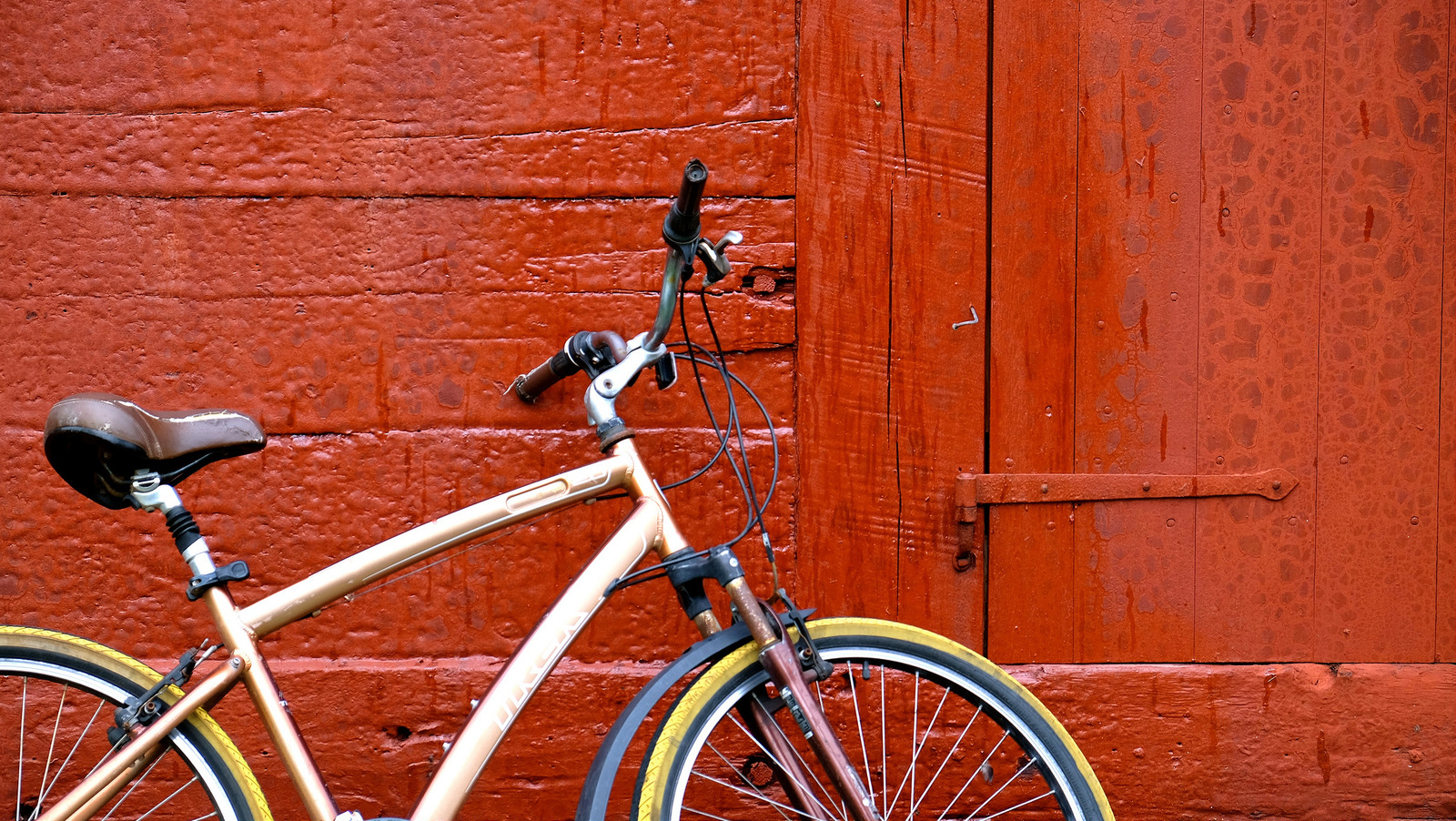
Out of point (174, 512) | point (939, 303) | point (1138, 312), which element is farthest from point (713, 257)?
point (1138, 312)

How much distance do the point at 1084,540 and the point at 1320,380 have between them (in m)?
0.67

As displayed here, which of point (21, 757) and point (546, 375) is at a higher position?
point (546, 375)

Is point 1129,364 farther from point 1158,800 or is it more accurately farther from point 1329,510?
point 1158,800

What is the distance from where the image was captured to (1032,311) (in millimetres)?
2174

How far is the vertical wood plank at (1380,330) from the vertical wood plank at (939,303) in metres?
0.82

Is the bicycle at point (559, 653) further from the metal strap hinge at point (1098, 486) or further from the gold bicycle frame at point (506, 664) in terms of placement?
the metal strap hinge at point (1098, 486)

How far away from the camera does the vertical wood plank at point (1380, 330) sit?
2.15 m

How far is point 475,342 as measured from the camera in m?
2.13

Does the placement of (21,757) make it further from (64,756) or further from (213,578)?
(64,756)

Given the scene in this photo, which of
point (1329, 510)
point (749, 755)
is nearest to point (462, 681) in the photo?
point (749, 755)

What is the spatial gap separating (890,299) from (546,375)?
0.87 meters

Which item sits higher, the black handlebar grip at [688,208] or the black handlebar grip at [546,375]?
the black handlebar grip at [688,208]

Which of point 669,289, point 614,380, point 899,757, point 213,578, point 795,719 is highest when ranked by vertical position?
point 669,289

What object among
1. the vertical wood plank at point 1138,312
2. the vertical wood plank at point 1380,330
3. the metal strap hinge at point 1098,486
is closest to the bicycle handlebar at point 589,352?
the metal strap hinge at point 1098,486
